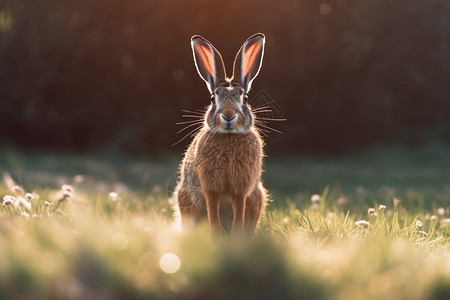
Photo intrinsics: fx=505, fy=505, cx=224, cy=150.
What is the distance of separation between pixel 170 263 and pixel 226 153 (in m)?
2.20

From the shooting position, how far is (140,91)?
661 inches

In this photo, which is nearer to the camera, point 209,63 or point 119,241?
point 119,241

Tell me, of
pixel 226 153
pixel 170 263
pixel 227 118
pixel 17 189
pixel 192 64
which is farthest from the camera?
pixel 192 64

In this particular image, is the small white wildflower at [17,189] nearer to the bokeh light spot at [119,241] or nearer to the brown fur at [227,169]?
the brown fur at [227,169]

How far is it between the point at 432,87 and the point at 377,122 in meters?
2.57

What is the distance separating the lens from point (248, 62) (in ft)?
16.2

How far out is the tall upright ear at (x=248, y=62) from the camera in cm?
486

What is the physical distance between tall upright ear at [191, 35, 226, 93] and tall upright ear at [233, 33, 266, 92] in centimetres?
15

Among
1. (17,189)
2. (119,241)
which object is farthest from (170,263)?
(17,189)

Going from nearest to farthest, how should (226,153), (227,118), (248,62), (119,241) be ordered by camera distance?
(119,241) < (227,118) < (226,153) < (248,62)

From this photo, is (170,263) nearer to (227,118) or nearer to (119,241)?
(119,241)

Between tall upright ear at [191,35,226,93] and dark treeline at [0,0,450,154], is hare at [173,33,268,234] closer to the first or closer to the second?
tall upright ear at [191,35,226,93]

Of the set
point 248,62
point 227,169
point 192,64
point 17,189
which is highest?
point 192,64

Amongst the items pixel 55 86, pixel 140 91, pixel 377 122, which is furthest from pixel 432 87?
pixel 55 86
